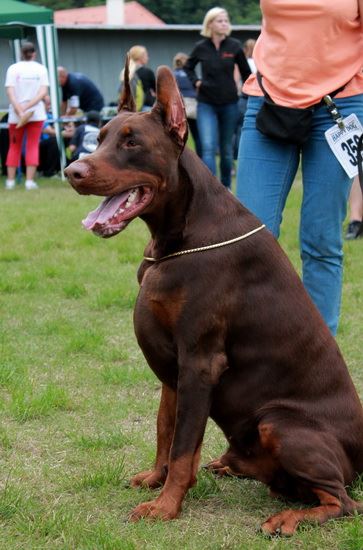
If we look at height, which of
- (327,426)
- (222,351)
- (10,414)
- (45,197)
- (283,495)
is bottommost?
(45,197)

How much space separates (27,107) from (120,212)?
439 inches

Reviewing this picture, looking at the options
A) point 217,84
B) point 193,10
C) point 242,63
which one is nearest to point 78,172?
point 217,84

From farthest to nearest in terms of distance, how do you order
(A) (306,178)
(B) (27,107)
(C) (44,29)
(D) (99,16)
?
(D) (99,16) → (C) (44,29) → (B) (27,107) → (A) (306,178)

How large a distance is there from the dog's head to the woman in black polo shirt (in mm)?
9101

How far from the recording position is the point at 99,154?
3.20m

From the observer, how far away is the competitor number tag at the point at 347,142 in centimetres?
435

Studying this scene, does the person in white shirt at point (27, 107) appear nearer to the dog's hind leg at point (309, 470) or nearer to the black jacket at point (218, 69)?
the black jacket at point (218, 69)

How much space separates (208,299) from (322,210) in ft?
4.61

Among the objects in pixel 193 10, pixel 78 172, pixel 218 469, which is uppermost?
pixel 78 172

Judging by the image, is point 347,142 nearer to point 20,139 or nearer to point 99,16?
point 20,139

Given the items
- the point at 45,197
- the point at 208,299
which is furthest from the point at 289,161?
the point at 45,197

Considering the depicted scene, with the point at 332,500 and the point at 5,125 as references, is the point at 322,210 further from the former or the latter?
the point at 5,125

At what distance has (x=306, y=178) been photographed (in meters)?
4.55

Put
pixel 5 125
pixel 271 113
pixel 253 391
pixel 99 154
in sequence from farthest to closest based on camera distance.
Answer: pixel 5 125 → pixel 271 113 → pixel 253 391 → pixel 99 154
